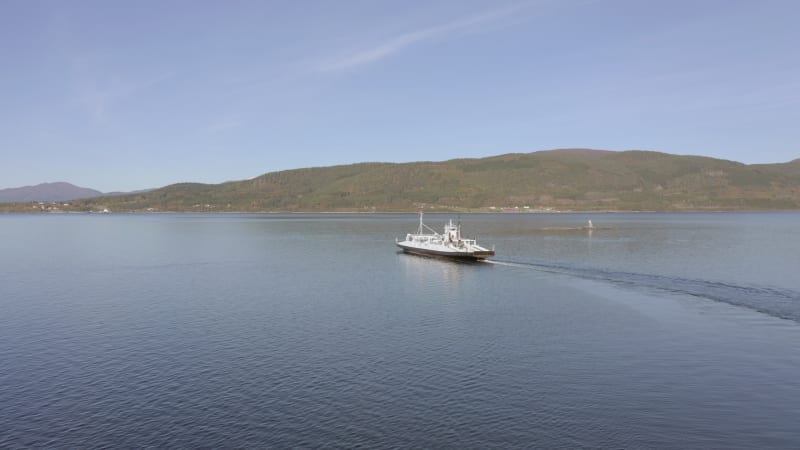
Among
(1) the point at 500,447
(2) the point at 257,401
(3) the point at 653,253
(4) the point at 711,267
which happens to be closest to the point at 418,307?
(2) the point at 257,401

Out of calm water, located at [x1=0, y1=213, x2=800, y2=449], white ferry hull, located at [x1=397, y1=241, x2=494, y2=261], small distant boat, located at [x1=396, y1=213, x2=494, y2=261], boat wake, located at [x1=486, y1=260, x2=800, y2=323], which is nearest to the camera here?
calm water, located at [x1=0, y1=213, x2=800, y2=449]

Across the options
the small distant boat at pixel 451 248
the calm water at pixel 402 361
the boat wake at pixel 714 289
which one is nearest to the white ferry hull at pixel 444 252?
the small distant boat at pixel 451 248

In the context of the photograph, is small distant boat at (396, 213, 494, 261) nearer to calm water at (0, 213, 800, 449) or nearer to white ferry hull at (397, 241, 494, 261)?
white ferry hull at (397, 241, 494, 261)

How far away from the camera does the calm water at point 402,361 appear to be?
3453cm

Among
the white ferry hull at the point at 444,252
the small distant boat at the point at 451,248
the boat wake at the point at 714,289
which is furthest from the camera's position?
the small distant boat at the point at 451,248

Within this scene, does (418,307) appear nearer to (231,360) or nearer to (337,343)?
(337,343)

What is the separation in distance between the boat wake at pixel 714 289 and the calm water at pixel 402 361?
61 cm

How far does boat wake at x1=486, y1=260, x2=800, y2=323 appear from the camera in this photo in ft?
237

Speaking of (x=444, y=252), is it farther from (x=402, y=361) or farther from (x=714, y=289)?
(x=402, y=361)

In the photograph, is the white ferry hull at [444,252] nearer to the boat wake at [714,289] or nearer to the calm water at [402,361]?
the boat wake at [714,289]

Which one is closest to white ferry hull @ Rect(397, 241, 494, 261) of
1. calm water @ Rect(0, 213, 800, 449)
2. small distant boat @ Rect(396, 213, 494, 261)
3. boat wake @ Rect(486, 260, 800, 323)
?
small distant boat @ Rect(396, 213, 494, 261)

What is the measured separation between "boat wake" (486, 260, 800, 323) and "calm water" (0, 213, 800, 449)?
0.61 metres

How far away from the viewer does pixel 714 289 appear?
280 ft

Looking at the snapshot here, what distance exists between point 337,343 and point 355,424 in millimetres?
19840
